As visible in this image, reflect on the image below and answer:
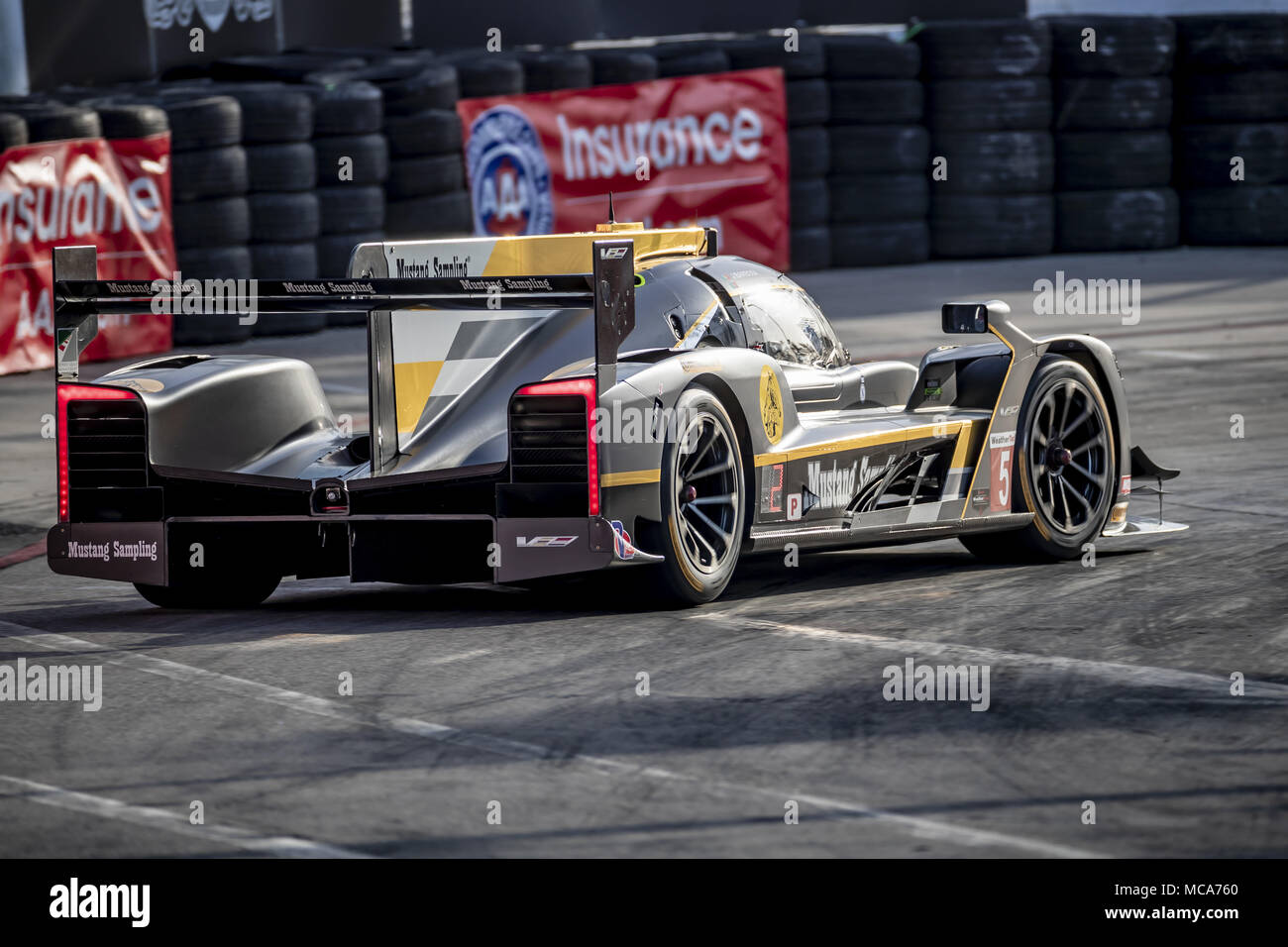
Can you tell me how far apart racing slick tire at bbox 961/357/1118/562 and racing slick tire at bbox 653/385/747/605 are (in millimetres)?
1646

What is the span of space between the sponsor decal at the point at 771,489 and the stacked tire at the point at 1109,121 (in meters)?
17.1

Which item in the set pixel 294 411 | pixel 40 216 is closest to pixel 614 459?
pixel 294 411

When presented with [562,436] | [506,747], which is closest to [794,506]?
[562,436]

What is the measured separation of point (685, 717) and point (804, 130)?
59.2 ft

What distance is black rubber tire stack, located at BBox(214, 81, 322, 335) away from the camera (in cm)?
1806

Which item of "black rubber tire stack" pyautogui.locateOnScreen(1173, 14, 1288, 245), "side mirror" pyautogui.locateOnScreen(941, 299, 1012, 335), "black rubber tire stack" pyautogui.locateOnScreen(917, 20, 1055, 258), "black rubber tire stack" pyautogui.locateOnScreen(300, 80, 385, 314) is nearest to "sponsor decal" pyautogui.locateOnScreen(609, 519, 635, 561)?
"side mirror" pyautogui.locateOnScreen(941, 299, 1012, 335)

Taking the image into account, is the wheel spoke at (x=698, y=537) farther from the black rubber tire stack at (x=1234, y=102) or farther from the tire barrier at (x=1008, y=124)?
the black rubber tire stack at (x=1234, y=102)

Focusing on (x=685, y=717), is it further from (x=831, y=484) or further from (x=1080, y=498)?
(x=1080, y=498)

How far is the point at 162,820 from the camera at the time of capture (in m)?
5.07

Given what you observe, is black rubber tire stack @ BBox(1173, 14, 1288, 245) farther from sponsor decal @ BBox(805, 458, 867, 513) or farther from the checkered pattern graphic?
the checkered pattern graphic

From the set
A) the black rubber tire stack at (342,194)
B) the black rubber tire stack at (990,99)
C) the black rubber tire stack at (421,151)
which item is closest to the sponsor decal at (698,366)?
the black rubber tire stack at (342,194)

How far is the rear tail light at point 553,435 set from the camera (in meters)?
7.26
